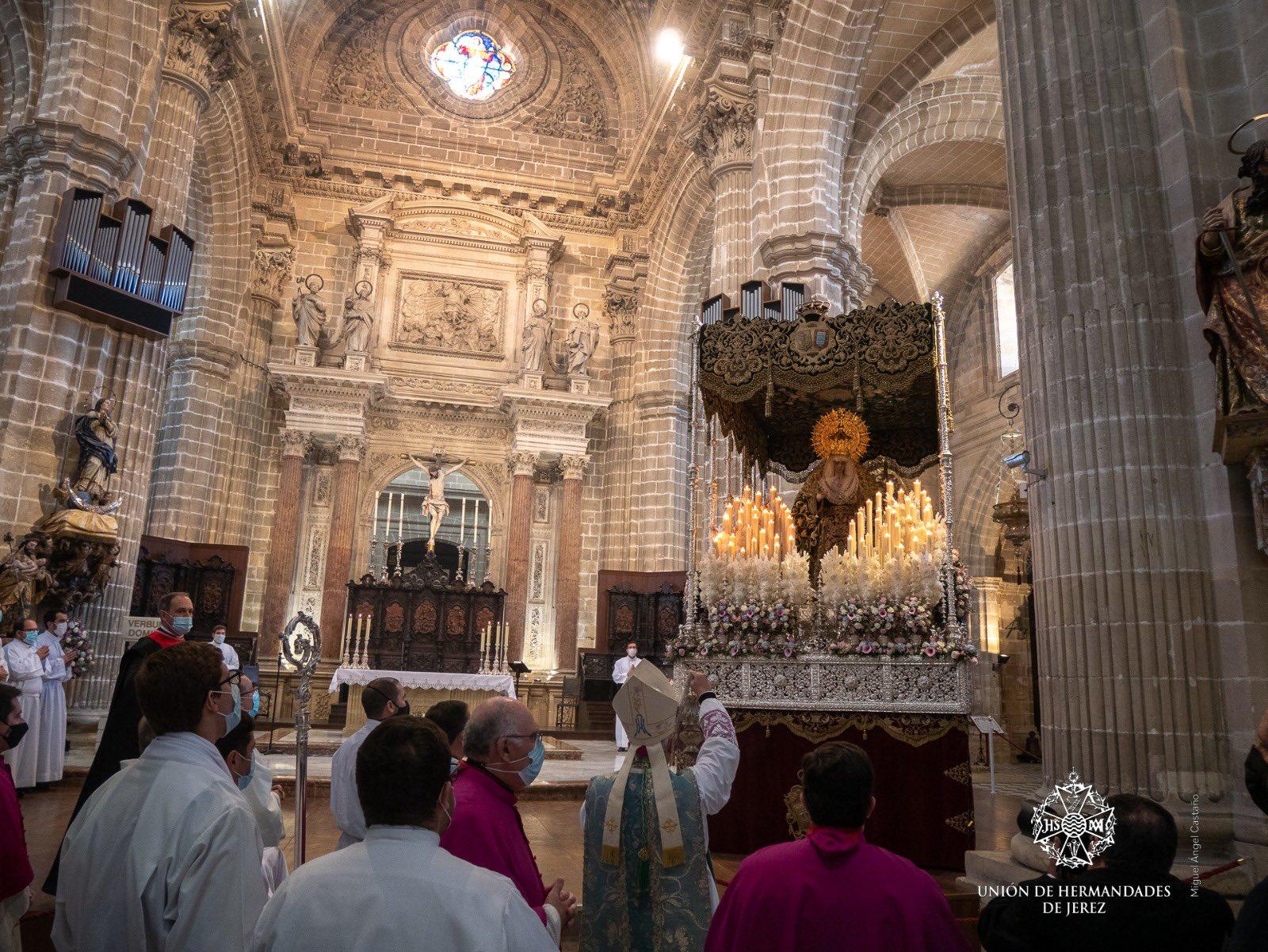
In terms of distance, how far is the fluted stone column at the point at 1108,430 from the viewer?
14.9 feet

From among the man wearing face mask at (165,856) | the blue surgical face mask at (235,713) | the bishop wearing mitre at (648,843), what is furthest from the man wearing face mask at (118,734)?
the bishop wearing mitre at (648,843)

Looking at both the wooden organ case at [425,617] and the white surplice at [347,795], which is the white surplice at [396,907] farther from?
A: the wooden organ case at [425,617]

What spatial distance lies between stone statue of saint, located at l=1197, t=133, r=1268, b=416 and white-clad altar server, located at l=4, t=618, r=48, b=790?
8.77 metres

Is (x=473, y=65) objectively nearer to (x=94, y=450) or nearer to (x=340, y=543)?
(x=340, y=543)

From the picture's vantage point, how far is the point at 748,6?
12344mm

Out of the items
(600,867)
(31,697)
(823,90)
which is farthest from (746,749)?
(823,90)

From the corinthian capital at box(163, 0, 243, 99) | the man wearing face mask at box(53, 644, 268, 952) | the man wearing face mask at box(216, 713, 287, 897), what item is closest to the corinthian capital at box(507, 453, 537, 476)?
the corinthian capital at box(163, 0, 243, 99)

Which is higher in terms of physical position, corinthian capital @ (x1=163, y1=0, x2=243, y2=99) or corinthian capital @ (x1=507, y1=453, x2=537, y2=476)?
corinthian capital @ (x1=163, y1=0, x2=243, y2=99)

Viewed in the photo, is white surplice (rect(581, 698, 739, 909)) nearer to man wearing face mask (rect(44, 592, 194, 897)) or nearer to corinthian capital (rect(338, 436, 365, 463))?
man wearing face mask (rect(44, 592, 194, 897))

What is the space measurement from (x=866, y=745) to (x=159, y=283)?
9033 millimetres

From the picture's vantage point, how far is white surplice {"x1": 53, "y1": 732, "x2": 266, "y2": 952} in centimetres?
182

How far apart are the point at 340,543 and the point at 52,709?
823cm

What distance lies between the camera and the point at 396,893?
1505mm

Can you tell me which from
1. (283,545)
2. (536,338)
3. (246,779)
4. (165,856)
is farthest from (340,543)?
(165,856)
